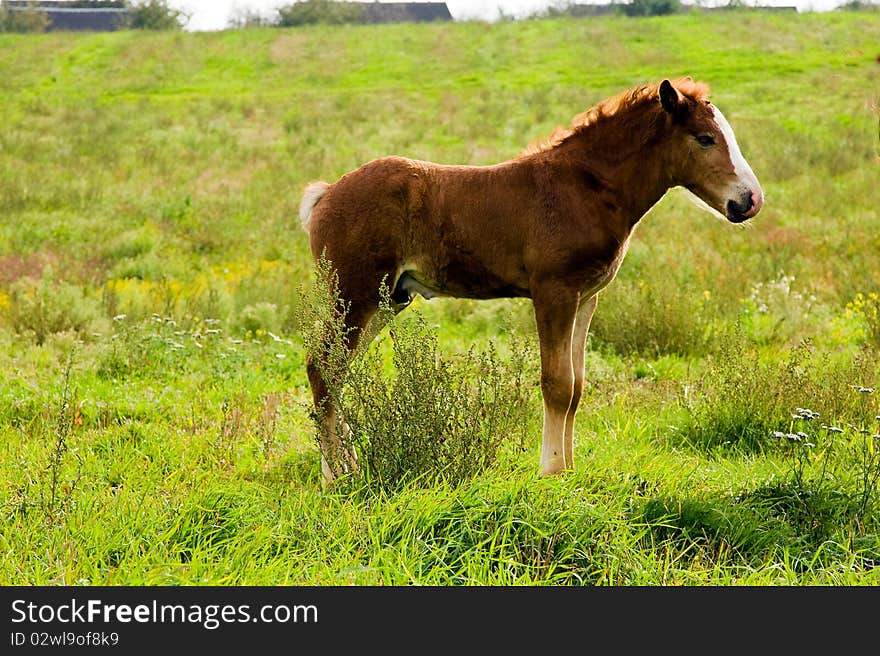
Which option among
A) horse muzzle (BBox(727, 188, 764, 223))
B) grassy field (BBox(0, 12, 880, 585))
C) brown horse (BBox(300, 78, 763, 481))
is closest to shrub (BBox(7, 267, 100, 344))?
grassy field (BBox(0, 12, 880, 585))

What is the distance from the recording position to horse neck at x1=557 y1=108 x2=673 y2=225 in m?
4.94

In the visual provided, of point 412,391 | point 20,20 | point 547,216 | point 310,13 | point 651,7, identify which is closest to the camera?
point 412,391

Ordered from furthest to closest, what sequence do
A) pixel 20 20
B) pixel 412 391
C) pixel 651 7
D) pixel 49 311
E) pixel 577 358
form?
1. pixel 651 7
2. pixel 20 20
3. pixel 49 311
4. pixel 577 358
5. pixel 412 391

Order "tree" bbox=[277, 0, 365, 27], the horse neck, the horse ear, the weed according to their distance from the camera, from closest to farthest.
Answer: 1. the weed
2. the horse ear
3. the horse neck
4. "tree" bbox=[277, 0, 365, 27]

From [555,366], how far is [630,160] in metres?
1.24

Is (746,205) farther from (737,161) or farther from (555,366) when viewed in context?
(555,366)

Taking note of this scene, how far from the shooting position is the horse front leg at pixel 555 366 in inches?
190

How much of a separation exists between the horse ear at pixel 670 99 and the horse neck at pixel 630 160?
0.40 feet

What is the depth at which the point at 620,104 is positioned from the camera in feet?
16.5

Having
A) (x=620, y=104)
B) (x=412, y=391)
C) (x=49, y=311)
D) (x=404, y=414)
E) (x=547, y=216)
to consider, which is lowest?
(x=49, y=311)

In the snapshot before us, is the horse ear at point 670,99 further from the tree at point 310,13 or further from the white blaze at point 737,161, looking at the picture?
the tree at point 310,13

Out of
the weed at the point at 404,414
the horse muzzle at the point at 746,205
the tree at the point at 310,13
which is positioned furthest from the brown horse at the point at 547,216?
the tree at the point at 310,13

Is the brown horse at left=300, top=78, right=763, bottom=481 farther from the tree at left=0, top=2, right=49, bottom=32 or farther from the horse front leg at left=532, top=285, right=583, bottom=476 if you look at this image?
the tree at left=0, top=2, right=49, bottom=32

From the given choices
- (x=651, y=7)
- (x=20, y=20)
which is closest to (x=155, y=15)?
(x=20, y=20)
